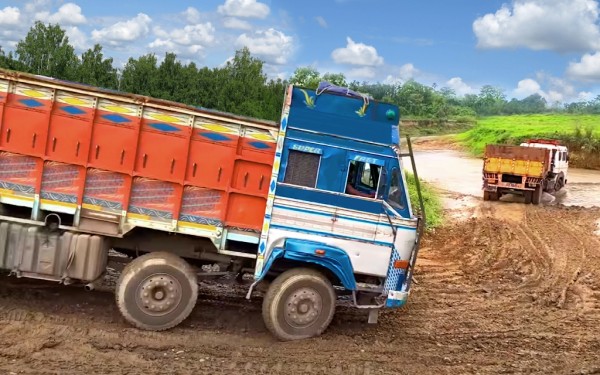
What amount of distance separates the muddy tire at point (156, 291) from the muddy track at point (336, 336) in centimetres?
18

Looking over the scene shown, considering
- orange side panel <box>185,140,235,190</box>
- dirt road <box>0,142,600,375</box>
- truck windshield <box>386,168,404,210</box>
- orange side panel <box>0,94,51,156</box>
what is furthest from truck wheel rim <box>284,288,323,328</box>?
orange side panel <box>0,94,51,156</box>

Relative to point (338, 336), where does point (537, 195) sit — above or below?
above

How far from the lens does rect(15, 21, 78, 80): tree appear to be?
24.5 m

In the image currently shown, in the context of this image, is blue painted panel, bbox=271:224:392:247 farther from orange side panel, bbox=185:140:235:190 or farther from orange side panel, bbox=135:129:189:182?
orange side panel, bbox=135:129:189:182

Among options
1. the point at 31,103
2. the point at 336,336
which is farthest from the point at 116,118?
the point at 336,336

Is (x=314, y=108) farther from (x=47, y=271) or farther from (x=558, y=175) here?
(x=558, y=175)

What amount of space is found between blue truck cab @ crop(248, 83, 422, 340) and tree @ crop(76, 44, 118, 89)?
2007cm

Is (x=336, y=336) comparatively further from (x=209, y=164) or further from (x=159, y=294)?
(x=209, y=164)

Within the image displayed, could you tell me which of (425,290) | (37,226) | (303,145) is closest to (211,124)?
(303,145)

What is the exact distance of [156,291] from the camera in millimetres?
7266

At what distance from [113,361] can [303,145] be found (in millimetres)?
3196

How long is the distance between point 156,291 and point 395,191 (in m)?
3.15

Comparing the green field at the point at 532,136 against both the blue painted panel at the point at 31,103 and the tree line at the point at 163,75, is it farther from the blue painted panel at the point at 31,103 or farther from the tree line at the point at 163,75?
the blue painted panel at the point at 31,103

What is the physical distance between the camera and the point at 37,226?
7184mm
